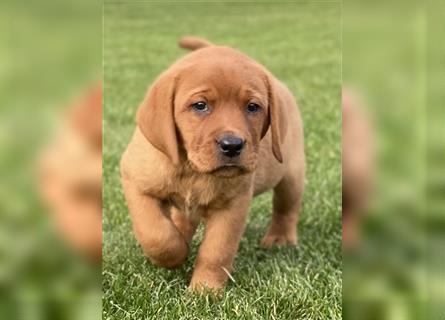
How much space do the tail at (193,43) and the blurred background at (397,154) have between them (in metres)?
0.92

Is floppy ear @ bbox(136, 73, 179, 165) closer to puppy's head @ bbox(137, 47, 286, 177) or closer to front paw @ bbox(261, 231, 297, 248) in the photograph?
puppy's head @ bbox(137, 47, 286, 177)

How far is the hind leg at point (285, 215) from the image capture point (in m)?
2.79

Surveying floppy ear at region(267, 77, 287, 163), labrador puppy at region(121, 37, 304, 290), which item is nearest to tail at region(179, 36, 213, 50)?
labrador puppy at region(121, 37, 304, 290)

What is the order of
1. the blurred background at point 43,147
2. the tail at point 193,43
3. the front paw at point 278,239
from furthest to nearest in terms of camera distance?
the front paw at point 278,239, the tail at point 193,43, the blurred background at point 43,147

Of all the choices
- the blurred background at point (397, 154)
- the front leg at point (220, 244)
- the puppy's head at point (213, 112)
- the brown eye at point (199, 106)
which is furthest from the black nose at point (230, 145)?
the blurred background at point (397, 154)

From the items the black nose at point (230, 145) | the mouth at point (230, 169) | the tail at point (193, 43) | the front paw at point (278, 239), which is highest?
the tail at point (193, 43)

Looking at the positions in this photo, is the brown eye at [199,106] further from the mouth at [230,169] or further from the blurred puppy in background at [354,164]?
the blurred puppy in background at [354,164]

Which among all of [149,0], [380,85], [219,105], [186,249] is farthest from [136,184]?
[380,85]

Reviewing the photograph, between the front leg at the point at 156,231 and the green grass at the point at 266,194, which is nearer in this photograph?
the green grass at the point at 266,194

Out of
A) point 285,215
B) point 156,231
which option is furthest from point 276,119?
point 285,215

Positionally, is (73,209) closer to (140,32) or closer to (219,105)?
(219,105)

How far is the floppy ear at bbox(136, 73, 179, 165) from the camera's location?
2.17 m

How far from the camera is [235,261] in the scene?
2.58m

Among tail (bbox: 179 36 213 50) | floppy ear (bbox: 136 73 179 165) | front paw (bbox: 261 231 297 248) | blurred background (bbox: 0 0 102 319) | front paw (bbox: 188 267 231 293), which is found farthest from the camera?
front paw (bbox: 261 231 297 248)
